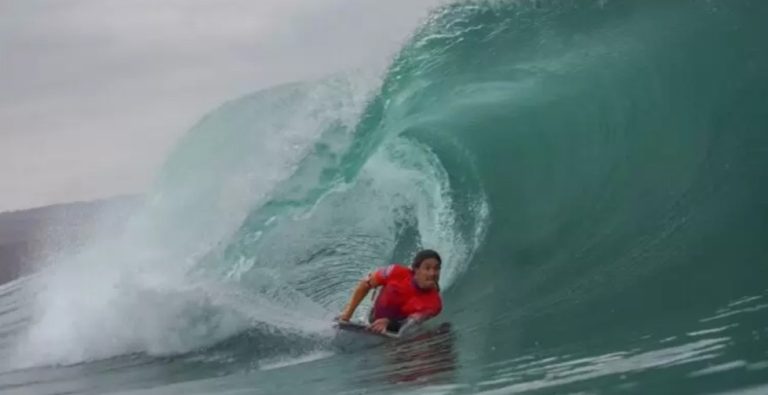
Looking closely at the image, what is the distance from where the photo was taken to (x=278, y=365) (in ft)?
29.5

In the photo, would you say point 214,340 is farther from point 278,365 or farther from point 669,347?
point 669,347

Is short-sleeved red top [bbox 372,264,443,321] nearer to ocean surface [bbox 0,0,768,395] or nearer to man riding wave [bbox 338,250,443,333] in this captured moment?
man riding wave [bbox 338,250,443,333]

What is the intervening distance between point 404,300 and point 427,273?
0.25m

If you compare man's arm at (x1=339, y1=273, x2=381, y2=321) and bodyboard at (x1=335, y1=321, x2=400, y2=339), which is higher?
man's arm at (x1=339, y1=273, x2=381, y2=321)

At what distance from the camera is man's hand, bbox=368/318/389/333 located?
31.0ft

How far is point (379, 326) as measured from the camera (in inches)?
373

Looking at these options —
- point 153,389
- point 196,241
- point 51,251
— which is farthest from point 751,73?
point 51,251

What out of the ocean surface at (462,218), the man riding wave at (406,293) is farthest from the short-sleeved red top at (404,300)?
the ocean surface at (462,218)

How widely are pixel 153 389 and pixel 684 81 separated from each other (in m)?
6.22

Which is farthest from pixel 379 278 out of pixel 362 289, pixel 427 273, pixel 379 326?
pixel 379 326

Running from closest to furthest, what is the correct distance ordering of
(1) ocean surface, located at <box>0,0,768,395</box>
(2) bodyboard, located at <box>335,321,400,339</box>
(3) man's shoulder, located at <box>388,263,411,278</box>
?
(1) ocean surface, located at <box>0,0,768,395</box> < (2) bodyboard, located at <box>335,321,400,339</box> < (3) man's shoulder, located at <box>388,263,411,278</box>

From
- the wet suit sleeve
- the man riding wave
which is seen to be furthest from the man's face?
the wet suit sleeve

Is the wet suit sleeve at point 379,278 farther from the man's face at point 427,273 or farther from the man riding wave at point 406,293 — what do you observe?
the man's face at point 427,273

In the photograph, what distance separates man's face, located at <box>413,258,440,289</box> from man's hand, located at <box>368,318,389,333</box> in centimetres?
37
